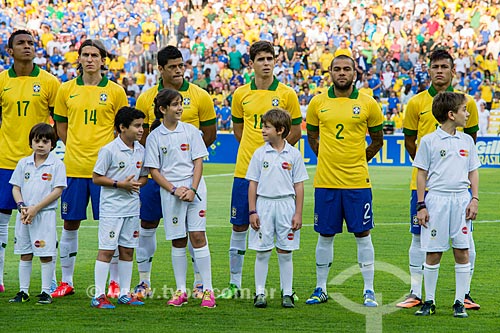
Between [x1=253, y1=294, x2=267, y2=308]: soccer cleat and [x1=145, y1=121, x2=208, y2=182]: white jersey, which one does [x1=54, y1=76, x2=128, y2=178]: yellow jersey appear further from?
[x1=253, y1=294, x2=267, y2=308]: soccer cleat

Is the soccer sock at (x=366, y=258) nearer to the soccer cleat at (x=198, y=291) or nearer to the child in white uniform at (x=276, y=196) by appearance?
the child in white uniform at (x=276, y=196)

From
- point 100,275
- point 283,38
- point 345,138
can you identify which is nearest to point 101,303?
point 100,275

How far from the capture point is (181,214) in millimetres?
7957

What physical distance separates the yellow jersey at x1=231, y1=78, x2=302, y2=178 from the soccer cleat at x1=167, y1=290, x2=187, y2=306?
4.03ft

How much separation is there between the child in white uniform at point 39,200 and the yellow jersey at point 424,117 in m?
3.09

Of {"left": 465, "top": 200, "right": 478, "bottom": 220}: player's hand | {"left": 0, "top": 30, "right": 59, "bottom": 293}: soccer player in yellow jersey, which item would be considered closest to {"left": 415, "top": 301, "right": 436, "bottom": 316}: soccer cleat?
{"left": 465, "top": 200, "right": 478, "bottom": 220}: player's hand

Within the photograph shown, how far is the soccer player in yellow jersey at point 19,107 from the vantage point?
864cm

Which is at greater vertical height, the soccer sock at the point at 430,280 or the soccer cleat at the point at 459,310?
the soccer sock at the point at 430,280

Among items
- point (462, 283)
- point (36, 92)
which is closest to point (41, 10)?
point (36, 92)

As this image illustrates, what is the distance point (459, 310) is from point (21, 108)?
4.36 metres

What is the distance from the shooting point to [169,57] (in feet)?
26.9

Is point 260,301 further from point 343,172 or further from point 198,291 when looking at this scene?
point 343,172

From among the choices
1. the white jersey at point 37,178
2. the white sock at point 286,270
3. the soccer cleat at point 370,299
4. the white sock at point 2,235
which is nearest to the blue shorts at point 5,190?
the white sock at point 2,235

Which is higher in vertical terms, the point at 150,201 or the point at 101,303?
the point at 150,201
